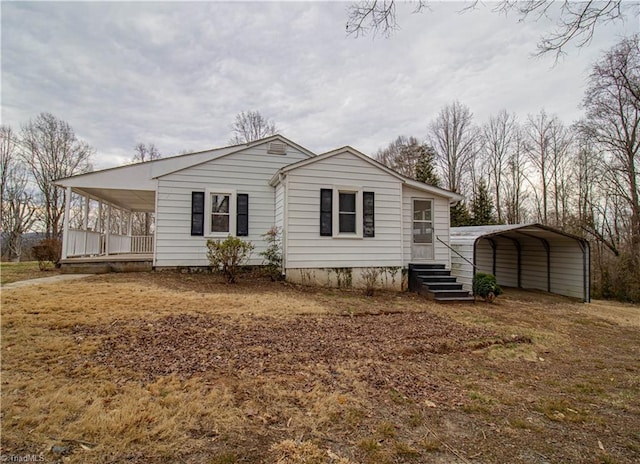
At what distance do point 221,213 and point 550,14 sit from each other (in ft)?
31.7

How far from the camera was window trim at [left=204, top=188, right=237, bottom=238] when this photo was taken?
A: 423 inches

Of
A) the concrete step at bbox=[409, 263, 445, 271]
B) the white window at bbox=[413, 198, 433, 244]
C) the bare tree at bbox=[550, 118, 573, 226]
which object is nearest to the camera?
the concrete step at bbox=[409, 263, 445, 271]

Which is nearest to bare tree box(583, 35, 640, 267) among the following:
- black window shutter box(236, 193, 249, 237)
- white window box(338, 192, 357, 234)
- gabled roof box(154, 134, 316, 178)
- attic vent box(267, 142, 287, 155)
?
white window box(338, 192, 357, 234)

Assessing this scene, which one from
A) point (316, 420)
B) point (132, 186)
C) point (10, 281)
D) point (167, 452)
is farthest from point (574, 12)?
point (10, 281)

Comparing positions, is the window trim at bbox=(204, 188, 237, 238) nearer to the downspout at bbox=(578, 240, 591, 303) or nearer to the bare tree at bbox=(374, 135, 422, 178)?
the downspout at bbox=(578, 240, 591, 303)

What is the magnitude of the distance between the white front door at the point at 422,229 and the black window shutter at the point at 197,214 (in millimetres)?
7248

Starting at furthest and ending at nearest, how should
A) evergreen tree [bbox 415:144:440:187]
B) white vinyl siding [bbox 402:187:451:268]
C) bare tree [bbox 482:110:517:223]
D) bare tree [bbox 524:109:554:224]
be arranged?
bare tree [bbox 482:110:517:223], evergreen tree [bbox 415:144:440:187], bare tree [bbox 524:109:554:224], white vinyl siding [bbox 402:187:451:268]

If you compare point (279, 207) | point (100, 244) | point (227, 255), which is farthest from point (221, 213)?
point (100, 244)

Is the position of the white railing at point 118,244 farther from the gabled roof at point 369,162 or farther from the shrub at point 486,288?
the shrub at point 486,288

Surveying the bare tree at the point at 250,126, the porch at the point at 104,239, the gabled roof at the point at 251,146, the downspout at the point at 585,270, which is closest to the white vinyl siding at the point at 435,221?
the gabled roof at the point at 251,146

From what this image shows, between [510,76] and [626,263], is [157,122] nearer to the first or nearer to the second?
[510,76]

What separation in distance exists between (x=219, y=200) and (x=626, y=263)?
58.2ft

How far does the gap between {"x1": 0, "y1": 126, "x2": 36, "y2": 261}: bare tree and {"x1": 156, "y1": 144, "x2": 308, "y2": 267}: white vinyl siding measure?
20844mm

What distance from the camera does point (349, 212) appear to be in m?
10.0
